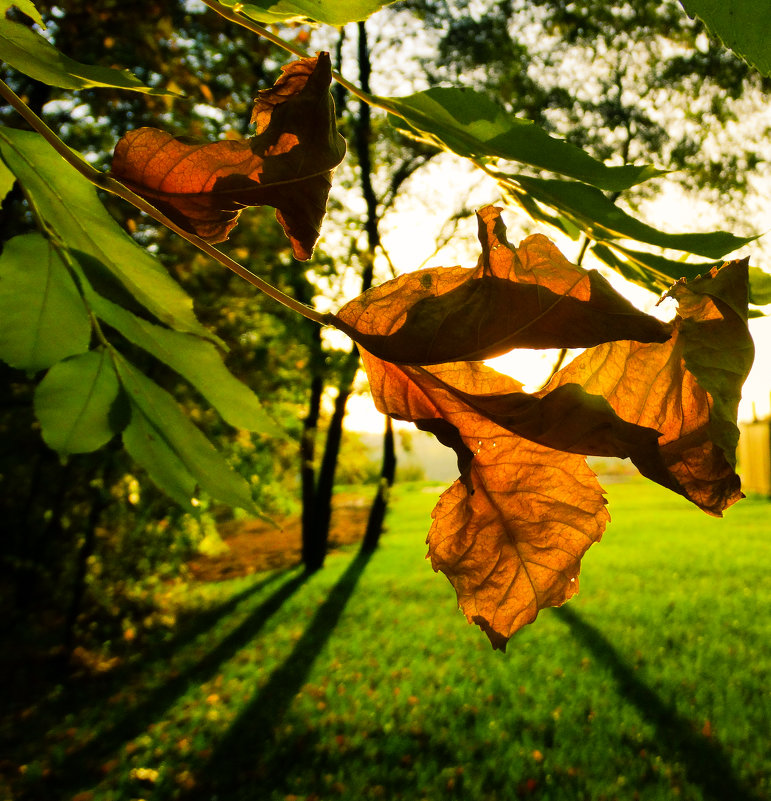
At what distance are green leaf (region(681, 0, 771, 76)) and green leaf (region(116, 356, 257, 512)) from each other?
843 mm

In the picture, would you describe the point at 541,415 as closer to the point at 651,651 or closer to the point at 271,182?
the point at 271,182

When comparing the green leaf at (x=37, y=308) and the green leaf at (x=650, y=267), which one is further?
the green leaf at (x=37, y=308)

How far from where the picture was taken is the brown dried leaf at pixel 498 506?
17.7 inches

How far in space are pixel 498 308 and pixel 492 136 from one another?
13.8 inches

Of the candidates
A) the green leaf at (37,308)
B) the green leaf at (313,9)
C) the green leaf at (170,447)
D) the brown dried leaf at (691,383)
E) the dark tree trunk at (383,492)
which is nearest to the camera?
the brown dried leaf at (691,383)

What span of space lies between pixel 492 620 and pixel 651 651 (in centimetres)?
755

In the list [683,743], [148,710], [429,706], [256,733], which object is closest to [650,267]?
[683,743]

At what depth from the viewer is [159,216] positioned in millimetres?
546

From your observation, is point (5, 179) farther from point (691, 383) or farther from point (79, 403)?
point (691, 383)

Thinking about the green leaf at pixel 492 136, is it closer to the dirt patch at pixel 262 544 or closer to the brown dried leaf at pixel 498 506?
the brown dried leaf at pixel 498 506

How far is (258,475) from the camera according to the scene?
29.5 feet

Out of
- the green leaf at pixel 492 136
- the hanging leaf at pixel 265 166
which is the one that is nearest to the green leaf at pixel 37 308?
the hanging leaf at pixel 265 166

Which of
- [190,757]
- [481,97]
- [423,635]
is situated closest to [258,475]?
[423,635]

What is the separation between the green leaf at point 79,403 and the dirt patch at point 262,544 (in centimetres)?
1321
